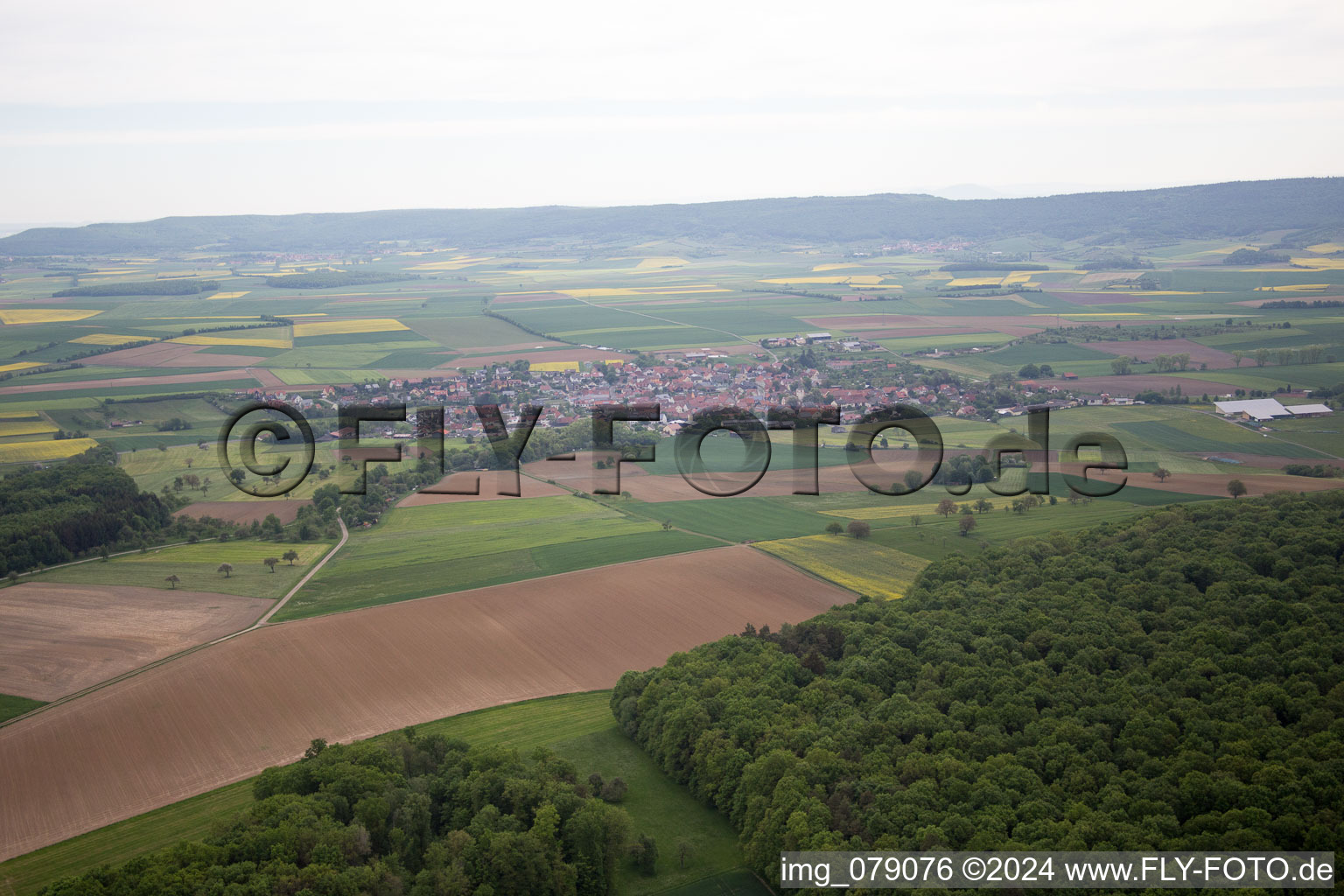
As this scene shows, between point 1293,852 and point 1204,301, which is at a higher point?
point 1204,301

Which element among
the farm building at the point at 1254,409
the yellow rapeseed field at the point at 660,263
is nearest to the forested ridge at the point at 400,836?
the farm building at the point at 1254,409

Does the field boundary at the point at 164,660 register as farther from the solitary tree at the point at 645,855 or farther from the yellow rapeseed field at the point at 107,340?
the yellow rapeseed field at the point at 107,340

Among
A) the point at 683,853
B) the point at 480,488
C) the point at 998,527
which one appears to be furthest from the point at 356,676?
the point at 998,527

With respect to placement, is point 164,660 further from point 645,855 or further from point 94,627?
point 645,855

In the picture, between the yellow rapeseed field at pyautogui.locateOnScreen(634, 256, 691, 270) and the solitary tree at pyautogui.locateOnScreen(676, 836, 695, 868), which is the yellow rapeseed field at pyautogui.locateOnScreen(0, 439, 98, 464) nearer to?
the solitary tree at pyautogui.locateOnScreen(676, 836, 695, 868)

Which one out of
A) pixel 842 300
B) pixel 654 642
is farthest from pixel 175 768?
pixel 842 300

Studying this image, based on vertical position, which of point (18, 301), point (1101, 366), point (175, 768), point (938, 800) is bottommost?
point (175, 768)

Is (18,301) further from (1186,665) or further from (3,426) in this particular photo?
(1186,665)
